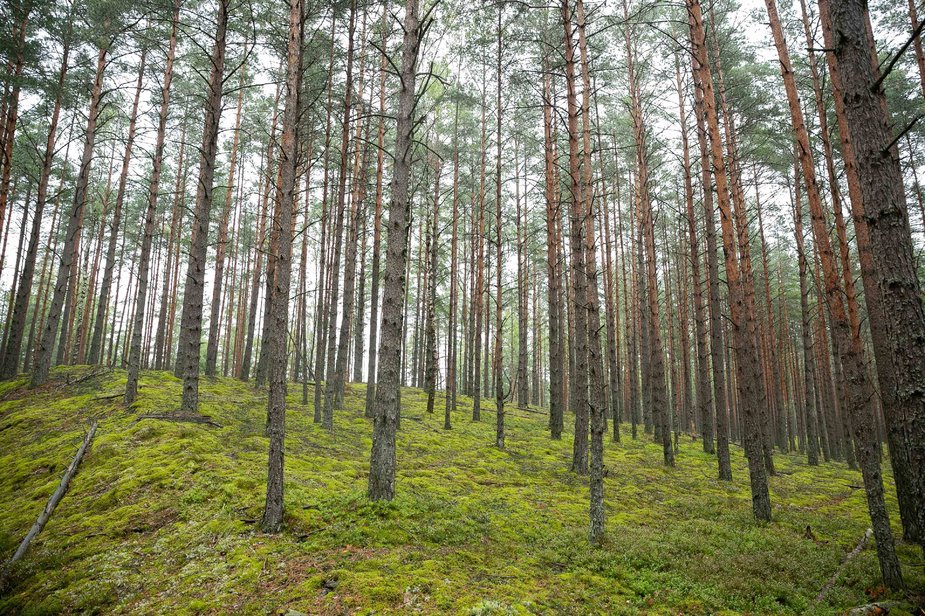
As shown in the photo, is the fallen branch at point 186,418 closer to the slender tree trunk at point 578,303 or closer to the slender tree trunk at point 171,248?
the slender tree trunk at point 578,303

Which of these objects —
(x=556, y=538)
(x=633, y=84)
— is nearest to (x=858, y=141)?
(x=556, y=538)

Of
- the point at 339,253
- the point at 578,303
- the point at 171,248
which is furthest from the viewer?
the point at 171,248

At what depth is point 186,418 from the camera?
9.73m

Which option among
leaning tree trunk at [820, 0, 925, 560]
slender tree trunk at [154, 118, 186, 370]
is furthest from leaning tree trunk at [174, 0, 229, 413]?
slender tree trunk at [154, 118, 186, 370]

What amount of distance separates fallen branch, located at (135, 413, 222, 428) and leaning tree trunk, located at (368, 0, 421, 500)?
5.52 metres

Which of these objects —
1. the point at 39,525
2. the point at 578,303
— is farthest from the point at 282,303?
the point at 578,303

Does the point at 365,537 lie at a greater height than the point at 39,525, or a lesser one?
lesser

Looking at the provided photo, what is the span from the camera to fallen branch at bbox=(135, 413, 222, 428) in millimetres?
9332

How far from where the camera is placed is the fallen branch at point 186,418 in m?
9.33

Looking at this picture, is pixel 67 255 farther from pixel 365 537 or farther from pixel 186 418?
pixel 365 537

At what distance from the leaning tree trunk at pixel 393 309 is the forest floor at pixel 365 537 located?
0.63m

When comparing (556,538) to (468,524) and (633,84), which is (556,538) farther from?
(633,84)

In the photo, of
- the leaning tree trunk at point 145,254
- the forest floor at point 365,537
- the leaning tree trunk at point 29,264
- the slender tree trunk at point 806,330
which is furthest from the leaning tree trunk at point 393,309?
the slender tree trunk at point 806,330

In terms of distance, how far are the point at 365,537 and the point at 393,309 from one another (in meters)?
3.25
